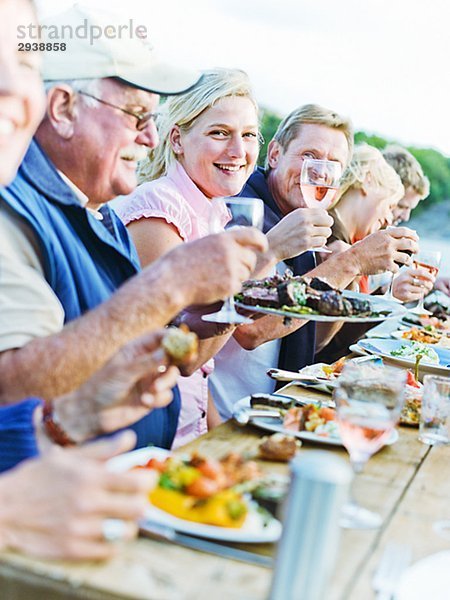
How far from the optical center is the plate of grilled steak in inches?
89.6

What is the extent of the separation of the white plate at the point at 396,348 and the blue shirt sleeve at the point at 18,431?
74.3 inches

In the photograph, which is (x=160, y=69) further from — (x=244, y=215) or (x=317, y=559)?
(x=317, y=559)

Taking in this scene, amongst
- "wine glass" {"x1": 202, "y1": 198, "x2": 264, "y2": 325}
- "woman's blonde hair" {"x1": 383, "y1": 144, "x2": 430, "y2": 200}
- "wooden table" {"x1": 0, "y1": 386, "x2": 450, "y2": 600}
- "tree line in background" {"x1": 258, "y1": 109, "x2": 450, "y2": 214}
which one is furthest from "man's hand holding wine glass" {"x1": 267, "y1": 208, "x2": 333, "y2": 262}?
"tree line in background" {"x1": 258, "y1": 109, "x2": 450, "y2": 214}

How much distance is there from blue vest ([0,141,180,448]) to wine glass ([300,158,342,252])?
94 cm

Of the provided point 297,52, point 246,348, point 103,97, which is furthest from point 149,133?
point 297,52

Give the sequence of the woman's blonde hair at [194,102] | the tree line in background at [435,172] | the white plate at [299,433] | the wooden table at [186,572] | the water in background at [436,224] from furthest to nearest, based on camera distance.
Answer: the water in background at [436,224] < the tree line in background at [435,172] < the woman's blonde hair at [194,102] < the white plate at [299,433] < the wooden table at [186,572]

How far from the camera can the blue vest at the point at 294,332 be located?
3588mm

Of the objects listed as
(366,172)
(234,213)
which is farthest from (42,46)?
(366,172)

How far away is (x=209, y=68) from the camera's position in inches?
127

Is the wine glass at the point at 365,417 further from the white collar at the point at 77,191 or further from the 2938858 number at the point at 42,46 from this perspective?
the 2938858 number at the point at 42,46

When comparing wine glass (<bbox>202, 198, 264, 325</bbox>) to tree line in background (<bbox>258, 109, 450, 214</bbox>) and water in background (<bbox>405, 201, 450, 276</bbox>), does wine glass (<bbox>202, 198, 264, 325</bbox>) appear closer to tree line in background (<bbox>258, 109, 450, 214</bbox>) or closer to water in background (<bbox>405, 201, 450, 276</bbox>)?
tree line in background (<bbox>258, 109, 450, 214</bbox>)

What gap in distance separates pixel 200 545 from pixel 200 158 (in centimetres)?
208

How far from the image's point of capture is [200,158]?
3.15 metres

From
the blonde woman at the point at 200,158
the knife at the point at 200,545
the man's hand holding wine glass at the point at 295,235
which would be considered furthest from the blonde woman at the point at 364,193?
the knife at the point at 200,545
